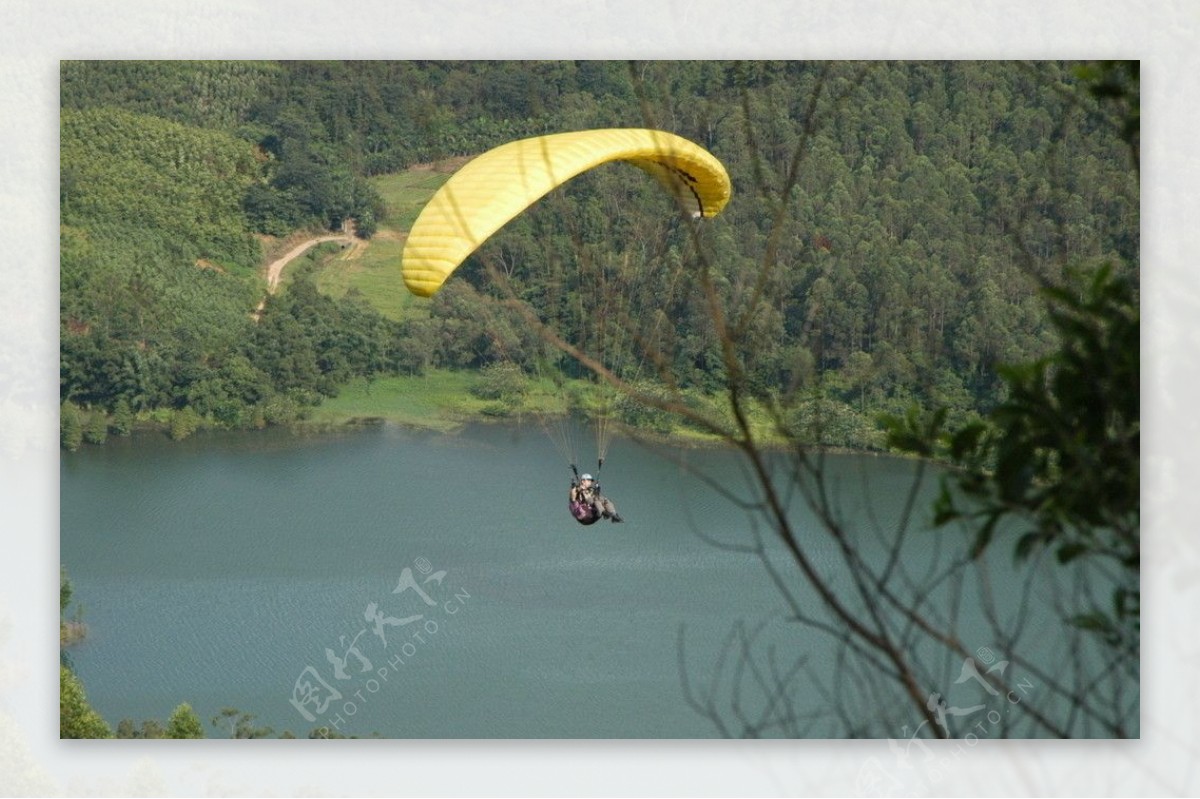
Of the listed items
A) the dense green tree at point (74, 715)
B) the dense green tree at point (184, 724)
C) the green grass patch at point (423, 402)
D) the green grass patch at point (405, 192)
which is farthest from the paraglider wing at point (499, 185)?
the green grass patch at point (423, 402)

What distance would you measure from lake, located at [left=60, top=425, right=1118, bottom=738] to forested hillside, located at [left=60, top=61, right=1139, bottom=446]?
1.22 ft

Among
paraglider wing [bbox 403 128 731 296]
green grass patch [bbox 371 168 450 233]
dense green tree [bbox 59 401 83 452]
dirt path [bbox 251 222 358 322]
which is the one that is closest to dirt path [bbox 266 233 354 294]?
dirt path [bbox 251 222 358 322]

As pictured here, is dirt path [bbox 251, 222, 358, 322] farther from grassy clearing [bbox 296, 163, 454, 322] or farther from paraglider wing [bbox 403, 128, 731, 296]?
paraglider wing [bbox 403, 128, 731, 296]

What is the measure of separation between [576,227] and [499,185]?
7.45ft

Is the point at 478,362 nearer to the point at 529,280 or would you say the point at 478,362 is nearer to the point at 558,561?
the point at 529,280

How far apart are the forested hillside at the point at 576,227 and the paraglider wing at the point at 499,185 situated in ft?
3.66

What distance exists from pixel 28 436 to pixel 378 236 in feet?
8.58

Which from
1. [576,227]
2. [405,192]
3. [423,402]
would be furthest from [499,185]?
[423,402]

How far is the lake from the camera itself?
6852 millimetres

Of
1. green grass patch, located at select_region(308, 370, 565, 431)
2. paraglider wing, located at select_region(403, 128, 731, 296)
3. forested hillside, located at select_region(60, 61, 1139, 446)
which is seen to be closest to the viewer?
paraglider wing, located at select_region(403, 128, 731, 296)

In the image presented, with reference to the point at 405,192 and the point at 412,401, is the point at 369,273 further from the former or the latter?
the point at 412,401

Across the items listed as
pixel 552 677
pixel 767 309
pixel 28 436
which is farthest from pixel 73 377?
pixel 767 309

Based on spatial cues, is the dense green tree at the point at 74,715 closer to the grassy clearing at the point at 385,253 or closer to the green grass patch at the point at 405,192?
the grassy clearing at the point at 385,253

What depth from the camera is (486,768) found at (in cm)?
544
